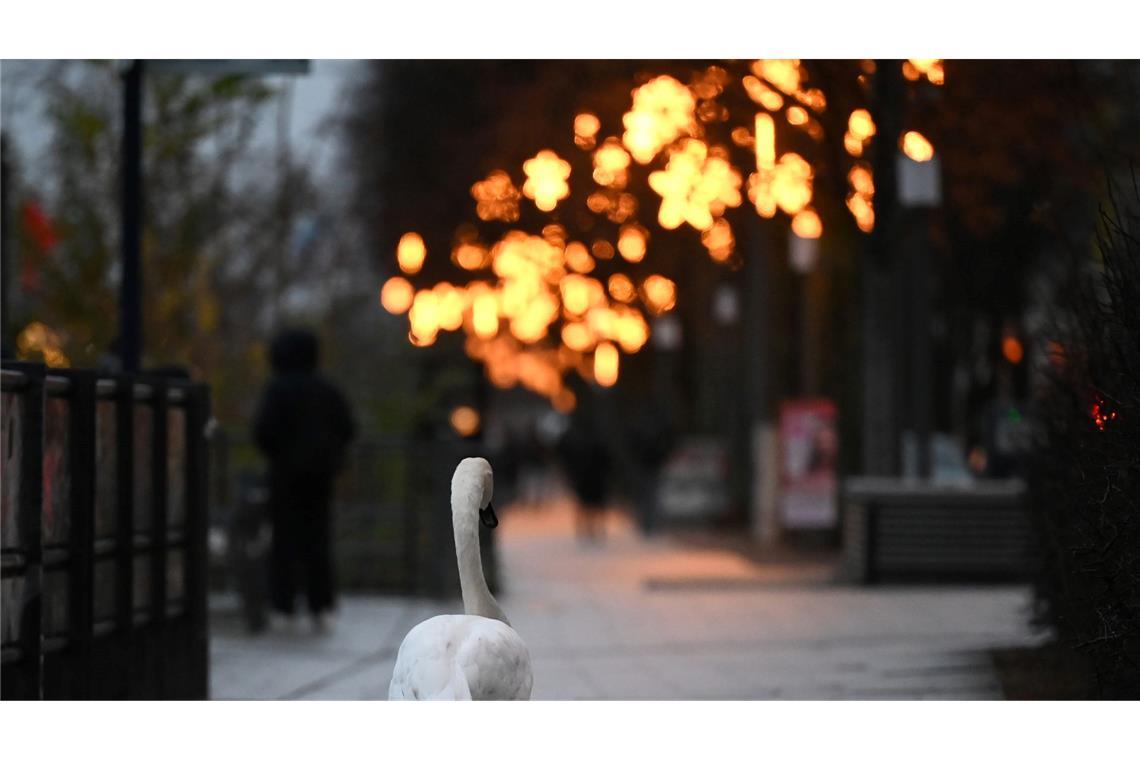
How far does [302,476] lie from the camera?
13312mm

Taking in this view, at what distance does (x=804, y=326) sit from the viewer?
26359 mm

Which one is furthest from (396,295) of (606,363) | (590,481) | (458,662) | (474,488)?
(458,662)

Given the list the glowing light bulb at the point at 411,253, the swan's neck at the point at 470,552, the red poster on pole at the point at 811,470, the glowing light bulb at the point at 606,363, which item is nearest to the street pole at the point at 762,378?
the red poster on pole at the point at 811,470

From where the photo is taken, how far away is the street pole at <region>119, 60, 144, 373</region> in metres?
10.9

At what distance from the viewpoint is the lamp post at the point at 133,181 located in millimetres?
A: 10828

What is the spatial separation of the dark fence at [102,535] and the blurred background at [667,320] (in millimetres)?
188

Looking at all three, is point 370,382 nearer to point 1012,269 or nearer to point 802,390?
point 802,390

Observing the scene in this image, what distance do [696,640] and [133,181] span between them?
449 cm

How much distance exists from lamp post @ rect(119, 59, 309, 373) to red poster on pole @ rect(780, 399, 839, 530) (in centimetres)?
1288
